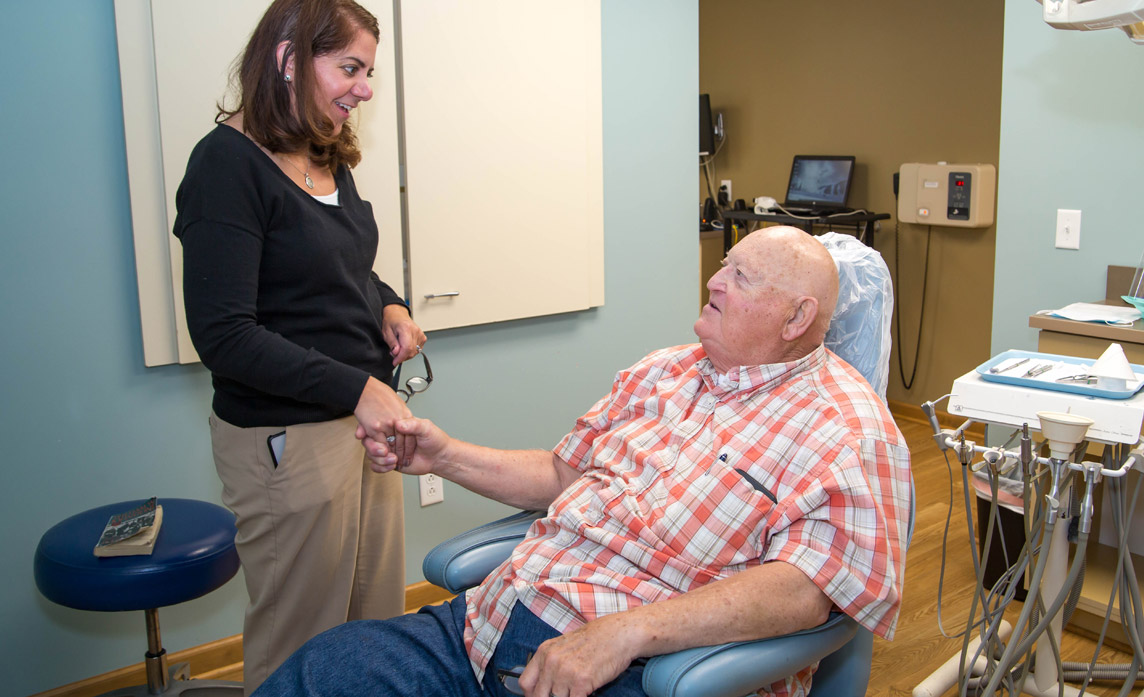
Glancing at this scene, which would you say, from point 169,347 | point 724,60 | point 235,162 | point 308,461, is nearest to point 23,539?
point 169,347

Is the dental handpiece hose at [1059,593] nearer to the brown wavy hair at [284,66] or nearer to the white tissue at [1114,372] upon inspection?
the white tissue at [1114,372]

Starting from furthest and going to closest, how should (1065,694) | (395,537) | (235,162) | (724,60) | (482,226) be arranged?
(724,60) < (482,226) < (1065,694) < (395,537) < (235,162)

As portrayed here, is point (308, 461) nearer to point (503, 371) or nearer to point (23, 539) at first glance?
point (23, 539)

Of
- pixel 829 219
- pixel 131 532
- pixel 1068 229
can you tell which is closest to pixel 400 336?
pixel 131 532

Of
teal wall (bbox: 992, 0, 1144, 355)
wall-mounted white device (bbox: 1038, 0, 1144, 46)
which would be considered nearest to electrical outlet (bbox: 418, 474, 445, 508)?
teal wall (bbox: 992, 0, 1144, 355)

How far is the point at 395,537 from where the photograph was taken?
196 centimetres

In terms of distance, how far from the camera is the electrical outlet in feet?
8.31

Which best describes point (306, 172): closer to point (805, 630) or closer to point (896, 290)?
point (805, 630)

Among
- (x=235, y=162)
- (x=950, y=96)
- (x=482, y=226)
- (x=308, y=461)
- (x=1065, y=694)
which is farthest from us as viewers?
(x=950, y=96)

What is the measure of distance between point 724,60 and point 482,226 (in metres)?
3.07

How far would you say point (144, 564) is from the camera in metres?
1.76

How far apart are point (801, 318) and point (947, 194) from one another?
9.02ft

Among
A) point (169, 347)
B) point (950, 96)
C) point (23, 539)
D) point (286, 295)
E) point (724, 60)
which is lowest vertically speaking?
point (23, 539)

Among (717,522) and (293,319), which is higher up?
(293,319)
